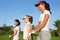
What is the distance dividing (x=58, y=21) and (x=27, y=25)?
35213mm

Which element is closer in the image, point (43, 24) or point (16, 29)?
point (43, 24)

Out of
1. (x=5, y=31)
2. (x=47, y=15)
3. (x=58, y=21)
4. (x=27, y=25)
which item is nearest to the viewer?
(x=47, y=15)


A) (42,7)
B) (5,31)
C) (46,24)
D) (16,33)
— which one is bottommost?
(5,31)

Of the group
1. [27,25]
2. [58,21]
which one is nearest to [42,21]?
[27,25]

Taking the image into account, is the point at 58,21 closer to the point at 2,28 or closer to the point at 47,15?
the point at 2,28

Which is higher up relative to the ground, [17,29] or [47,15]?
Result: [47,15]

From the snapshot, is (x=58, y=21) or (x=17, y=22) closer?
(x=17, y=22)

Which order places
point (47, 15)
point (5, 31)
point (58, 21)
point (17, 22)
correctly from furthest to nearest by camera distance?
point (58, 21) → point (5, 31) → point (17, 22) → point (47, 15)

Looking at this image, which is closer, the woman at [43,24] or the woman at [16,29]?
the woman at [43,24]

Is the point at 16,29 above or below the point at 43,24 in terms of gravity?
below

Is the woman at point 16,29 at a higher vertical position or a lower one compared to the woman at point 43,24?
lower

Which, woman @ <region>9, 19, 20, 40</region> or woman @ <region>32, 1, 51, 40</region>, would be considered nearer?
woman @ <region>32, 1, 51, 40</region>

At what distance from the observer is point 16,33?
9.76m

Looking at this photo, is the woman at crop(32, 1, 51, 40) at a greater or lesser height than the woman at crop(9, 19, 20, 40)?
greater
